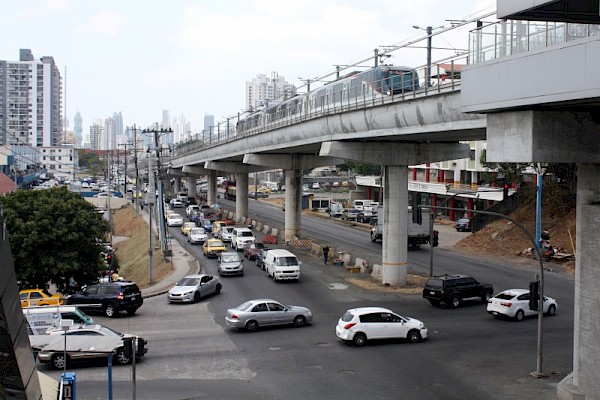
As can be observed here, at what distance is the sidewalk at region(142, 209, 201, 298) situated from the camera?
1389 inches

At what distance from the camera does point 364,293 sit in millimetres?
32875

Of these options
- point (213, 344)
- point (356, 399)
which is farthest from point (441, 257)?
point (356, 399)

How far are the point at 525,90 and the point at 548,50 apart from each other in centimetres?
103

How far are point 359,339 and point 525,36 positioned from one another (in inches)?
438

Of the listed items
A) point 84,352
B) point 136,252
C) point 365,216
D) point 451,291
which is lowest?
point 136,252

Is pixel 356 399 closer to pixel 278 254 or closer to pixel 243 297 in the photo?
pixel 243 297

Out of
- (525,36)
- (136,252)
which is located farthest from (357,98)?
(136,252)

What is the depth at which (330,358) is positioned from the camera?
21.0m

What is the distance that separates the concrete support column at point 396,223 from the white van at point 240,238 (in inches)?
684

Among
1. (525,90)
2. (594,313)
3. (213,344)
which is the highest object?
(525,90)

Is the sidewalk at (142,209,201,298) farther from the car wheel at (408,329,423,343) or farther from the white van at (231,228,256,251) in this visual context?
the car wheel at (408,329,423,343)

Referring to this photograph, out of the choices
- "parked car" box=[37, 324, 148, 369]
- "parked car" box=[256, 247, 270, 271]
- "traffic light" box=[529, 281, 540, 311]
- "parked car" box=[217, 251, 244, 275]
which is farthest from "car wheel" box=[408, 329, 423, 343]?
"parked car" box=[256, 247, 270, 271]

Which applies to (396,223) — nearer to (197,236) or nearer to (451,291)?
(451,291)

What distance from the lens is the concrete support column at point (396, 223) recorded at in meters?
34.6
